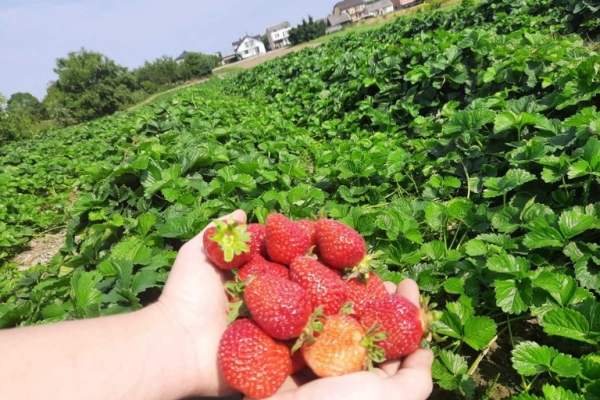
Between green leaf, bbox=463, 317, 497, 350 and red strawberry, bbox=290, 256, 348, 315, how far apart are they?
649 mm

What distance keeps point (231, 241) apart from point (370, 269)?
0.63m

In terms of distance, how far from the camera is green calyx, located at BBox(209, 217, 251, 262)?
5.42 feet

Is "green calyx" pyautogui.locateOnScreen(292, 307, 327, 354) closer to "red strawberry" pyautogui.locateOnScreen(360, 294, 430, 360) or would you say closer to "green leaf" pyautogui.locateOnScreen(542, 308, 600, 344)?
"red strawberry" pyautogui.locateOnScreen(360, 294, 430, 360)

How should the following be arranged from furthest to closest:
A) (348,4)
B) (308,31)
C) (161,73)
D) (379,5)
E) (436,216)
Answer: (348,4) < (379,5) < (161,73) < (308,31) < (436,216)

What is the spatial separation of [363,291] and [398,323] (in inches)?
11.0

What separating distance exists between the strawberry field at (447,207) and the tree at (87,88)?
5551 centimetres

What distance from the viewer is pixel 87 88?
5766 cm

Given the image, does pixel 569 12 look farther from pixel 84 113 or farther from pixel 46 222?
pixel 84 113

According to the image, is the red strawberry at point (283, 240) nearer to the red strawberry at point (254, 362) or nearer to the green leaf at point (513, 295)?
the red strawberry at point (254, 362)

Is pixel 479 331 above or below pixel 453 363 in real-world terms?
above

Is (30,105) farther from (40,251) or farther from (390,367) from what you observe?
(390,367)

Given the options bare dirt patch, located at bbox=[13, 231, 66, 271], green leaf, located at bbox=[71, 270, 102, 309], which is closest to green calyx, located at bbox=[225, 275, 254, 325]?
green leaf, located at bbox=[71, 270, 102, 309]

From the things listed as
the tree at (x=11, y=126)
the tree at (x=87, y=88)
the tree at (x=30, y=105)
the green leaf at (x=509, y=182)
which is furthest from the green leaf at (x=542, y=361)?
the tree at (x=30, y=105)

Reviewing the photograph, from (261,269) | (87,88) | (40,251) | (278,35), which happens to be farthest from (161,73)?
(261,269)
